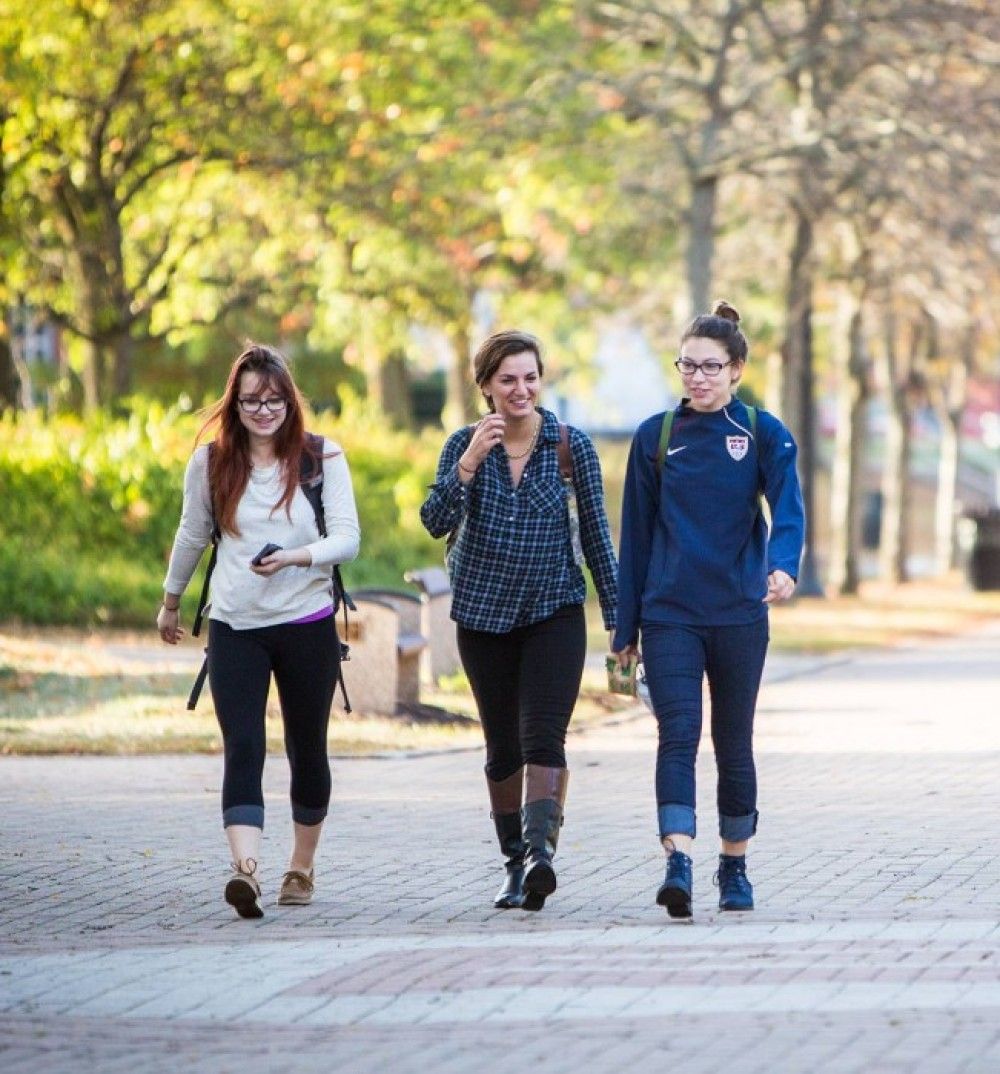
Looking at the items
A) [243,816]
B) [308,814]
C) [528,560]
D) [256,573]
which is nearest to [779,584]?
[528,560]

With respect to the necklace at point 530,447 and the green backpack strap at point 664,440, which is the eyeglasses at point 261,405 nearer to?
the necklace at point 530,447

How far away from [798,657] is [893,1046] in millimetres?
15841

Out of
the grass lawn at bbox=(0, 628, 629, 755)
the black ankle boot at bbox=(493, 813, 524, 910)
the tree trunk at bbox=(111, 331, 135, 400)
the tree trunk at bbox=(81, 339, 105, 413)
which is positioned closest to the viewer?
the black ankle boot at bbox=(493, 813, 524, 910)

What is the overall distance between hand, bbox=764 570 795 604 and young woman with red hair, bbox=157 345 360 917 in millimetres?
1266

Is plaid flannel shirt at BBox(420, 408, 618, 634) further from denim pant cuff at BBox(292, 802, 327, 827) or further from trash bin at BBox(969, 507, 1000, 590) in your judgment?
trash bin at BBox(969, 507, 1000, 590)

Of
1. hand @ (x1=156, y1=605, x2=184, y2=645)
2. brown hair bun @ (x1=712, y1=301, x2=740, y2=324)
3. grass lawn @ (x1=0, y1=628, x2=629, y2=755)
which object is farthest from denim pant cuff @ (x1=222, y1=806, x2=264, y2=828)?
grass lawn @ (x1=0, y1=628, x2=629, y2=755)

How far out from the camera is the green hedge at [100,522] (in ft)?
70.6

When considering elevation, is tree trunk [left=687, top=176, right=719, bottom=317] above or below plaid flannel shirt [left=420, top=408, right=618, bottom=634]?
above

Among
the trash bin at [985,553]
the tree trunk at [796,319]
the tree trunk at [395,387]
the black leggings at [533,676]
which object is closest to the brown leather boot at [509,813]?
the black leggings at [533,676]

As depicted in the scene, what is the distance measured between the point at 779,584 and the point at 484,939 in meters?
1.35

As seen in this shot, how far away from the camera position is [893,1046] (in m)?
5.61

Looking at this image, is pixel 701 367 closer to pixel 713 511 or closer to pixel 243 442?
pixel 713 511

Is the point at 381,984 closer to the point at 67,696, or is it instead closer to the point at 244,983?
the point at 244,983

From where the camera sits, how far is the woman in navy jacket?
7453mm
